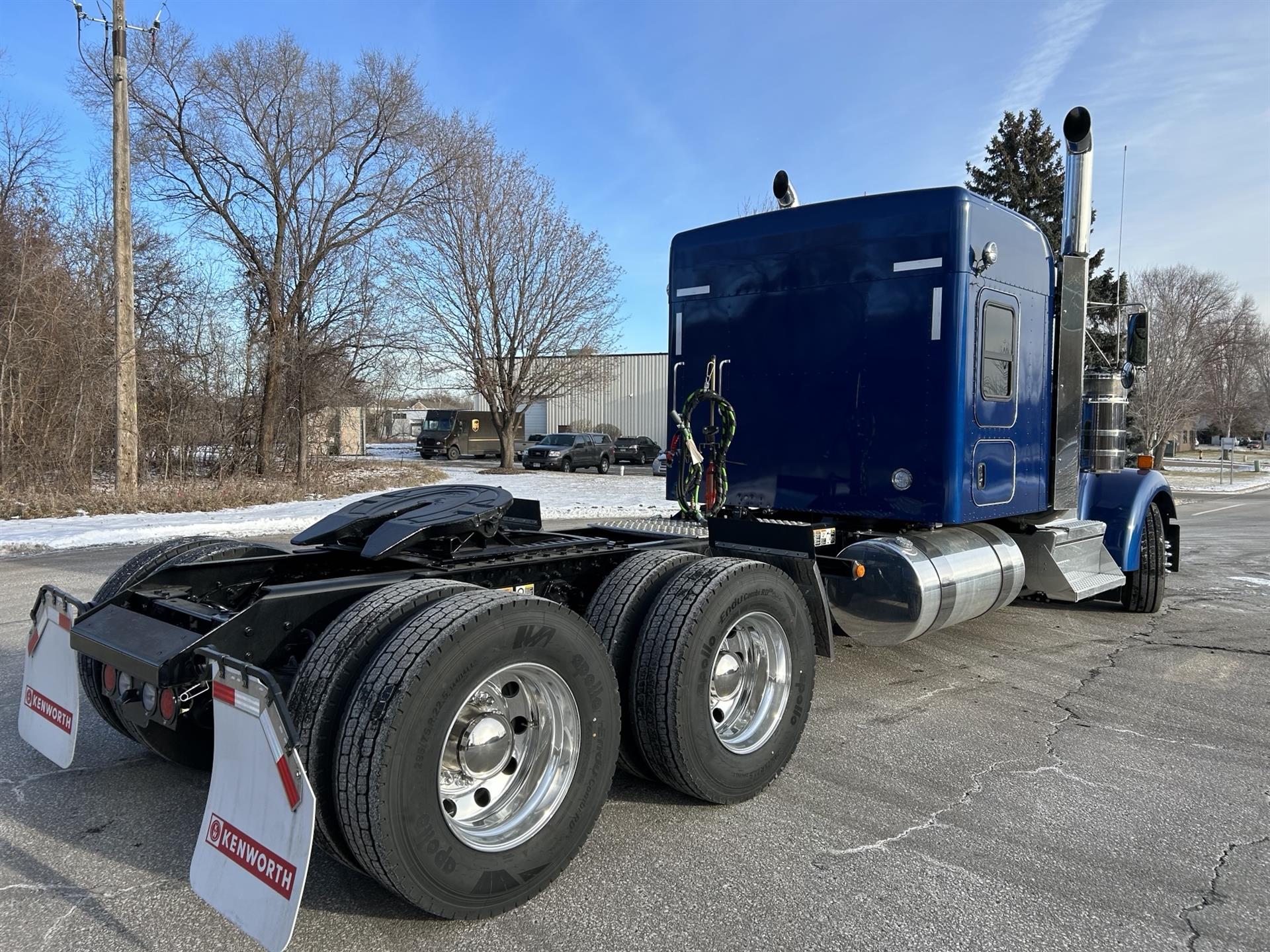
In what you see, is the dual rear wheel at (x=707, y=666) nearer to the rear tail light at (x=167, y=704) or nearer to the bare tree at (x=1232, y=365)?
the rear tail light at (x=167, y=704)

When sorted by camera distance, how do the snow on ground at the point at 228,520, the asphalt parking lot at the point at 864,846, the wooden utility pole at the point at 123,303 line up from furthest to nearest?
the wooden utility pole at the point at 123,303, the snow on ground at the point at 228,520, the asphalt parking lot at the point at 864,846

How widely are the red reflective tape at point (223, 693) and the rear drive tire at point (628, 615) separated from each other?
53.6 inches

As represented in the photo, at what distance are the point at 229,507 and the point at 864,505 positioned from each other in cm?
1322

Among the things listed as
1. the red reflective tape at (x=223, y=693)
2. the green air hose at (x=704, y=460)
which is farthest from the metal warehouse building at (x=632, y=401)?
the red reflective tape at (x=223, y=693)

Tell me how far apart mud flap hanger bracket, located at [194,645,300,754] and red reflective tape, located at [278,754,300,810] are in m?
0.04

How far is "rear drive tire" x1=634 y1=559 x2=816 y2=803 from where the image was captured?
3311 mm

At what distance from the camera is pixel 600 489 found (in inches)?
904

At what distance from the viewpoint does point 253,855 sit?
2316mm

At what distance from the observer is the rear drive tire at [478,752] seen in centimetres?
237

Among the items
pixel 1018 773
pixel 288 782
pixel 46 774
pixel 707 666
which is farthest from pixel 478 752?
pixel 1018 773

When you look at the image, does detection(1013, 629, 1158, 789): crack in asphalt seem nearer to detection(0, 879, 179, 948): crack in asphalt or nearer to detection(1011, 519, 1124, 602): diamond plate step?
detection(1011, 519, 1124, 602): diamond plate step

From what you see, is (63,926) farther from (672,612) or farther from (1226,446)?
(1226,446)

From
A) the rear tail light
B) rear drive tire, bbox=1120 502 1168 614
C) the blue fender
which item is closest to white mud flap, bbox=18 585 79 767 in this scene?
the rear tail light

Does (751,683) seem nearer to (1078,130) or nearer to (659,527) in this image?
(659,527)
